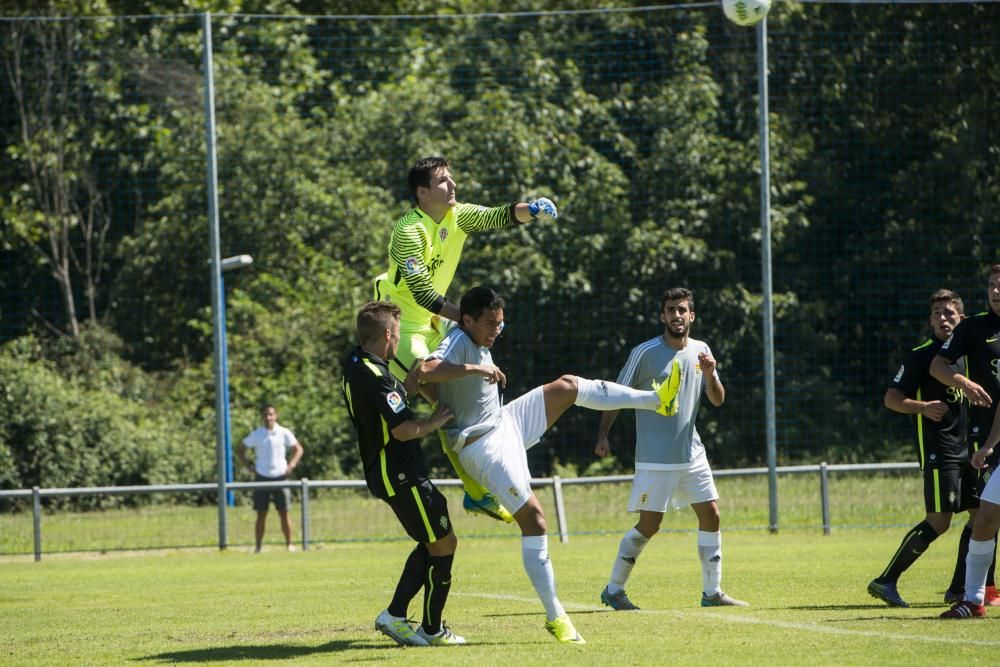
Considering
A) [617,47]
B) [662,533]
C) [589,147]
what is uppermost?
[617,47]

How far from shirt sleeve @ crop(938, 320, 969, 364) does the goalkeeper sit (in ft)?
9.49

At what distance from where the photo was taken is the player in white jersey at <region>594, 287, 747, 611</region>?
10.3 metres

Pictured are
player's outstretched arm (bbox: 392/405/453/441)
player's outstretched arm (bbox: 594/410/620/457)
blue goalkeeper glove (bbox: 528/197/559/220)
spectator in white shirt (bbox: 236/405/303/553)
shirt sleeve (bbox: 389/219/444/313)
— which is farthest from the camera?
spectator in white shirt (bbox: 236/405/303/553)

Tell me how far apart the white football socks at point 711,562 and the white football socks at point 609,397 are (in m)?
1.93

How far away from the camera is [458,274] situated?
2575 centimetres

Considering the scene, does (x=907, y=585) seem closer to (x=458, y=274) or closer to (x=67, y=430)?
(x=458, y=274)

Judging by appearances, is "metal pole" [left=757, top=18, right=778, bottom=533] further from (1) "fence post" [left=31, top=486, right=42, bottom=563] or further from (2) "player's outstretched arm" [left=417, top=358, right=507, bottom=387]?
(2) "player's outstretched arm" [left=417, top=358, right=507, bottom=387]

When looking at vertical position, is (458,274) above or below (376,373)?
above

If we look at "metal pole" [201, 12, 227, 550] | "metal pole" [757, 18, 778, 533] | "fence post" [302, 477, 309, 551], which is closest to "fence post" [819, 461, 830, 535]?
"metal pole" [757, 18, 778, 533]

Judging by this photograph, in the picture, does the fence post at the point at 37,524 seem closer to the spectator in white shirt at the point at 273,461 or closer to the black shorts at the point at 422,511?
the spectator in white shirt at the point at 273,461

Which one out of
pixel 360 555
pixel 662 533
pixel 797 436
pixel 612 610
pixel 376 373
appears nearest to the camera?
pixel 376 373

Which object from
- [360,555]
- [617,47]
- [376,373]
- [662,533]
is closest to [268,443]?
[360,555]

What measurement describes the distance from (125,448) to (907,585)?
1764 centimetres

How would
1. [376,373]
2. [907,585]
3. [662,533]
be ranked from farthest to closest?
[662,533], [907,585], [376,373]
